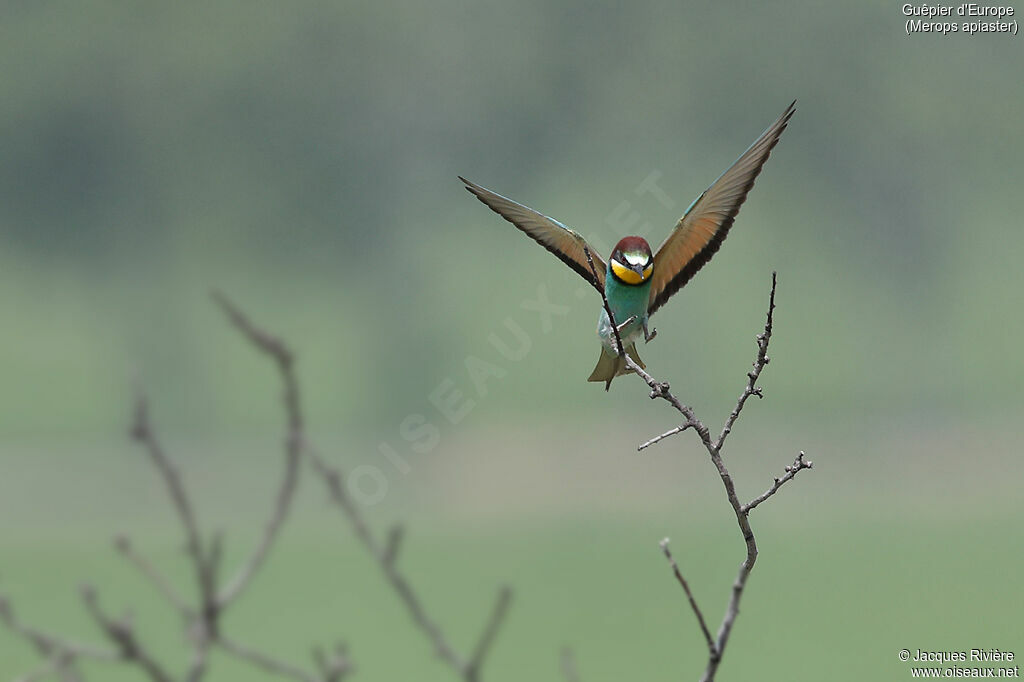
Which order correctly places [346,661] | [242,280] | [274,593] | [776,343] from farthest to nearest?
[242,280] → [776,343] → [274,593] → [346,661]

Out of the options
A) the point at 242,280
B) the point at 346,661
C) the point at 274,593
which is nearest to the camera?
the point at 346,661

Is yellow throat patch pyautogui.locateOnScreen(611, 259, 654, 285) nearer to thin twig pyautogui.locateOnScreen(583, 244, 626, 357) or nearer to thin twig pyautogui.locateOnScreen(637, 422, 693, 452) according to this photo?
thin twig pyautogui.locateOnScreen(583, 244, 626, 357)

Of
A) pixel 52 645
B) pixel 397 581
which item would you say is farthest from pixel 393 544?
pixel 52 645

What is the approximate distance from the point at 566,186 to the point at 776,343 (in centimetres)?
266

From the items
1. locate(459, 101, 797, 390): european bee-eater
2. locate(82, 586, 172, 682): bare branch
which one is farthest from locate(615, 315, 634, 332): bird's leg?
locate(82, 586, 172, 682): bare branch

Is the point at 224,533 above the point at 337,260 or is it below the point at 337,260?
below

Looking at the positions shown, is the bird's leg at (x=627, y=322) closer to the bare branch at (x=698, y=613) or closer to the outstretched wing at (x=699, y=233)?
the outstretched wing at (x=699, y=233)

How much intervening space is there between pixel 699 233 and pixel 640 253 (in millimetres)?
43

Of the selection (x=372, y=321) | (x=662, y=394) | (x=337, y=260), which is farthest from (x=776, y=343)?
(x=662, y=394)

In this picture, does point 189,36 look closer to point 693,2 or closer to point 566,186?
point 566,186

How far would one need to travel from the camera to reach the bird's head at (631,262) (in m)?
0.49

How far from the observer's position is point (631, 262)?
492mm

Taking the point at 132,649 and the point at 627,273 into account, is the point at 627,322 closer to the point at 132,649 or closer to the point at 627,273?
the point at 627,273

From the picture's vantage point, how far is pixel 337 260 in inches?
483
